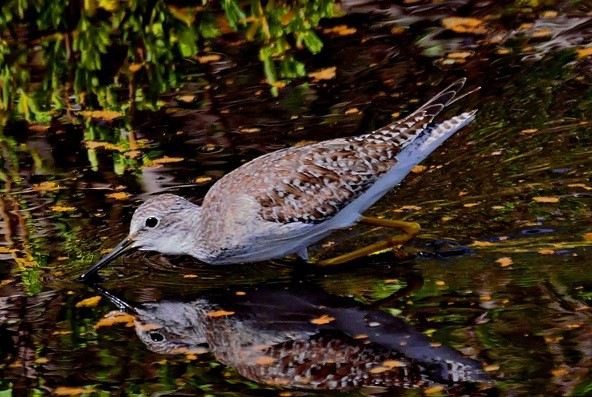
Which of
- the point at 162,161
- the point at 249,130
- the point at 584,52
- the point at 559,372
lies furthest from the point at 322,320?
the point at 584,52

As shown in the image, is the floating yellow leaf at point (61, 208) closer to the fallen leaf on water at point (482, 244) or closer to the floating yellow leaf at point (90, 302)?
the floating yellow leaf at point (90, 302)

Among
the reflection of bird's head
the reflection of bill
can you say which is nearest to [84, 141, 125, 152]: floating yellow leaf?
the reflection of bill

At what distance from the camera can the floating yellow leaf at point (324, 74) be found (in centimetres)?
1448

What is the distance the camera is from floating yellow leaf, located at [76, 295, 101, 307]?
971 centimetres

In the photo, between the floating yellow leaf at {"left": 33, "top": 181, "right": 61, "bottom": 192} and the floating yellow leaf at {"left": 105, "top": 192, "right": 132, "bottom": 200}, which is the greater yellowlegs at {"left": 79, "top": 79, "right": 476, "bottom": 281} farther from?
the floating yellow leaf at {"left": 33, "top": 181, "right": 61, "bottom": 192}

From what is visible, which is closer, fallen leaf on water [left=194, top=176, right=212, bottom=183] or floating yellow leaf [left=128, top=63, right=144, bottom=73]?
fallen leaf on water [left=194, top=176, right=212, bottom=183]

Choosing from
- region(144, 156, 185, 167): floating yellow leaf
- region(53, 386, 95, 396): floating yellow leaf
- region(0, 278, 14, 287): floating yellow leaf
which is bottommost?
region(53, 386, 95, 396): floating yellow leaf

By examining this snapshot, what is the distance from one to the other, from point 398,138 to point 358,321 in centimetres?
197

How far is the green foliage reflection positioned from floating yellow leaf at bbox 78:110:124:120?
0.42ft

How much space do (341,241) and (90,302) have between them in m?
2.29

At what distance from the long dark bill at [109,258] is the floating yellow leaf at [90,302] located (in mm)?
284

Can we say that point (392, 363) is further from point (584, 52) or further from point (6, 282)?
point (584, 52)

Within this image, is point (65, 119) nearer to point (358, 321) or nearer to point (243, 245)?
point (243, 245)

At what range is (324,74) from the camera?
47.8 feet
